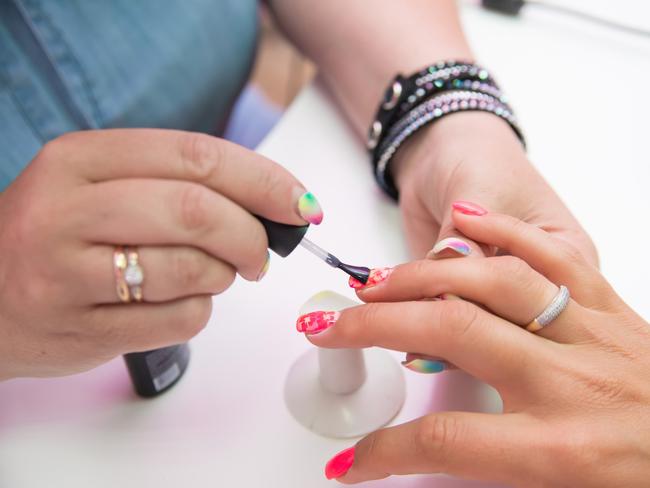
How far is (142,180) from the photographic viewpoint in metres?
0.39

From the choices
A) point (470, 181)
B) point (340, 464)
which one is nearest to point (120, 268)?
point (340, 464)

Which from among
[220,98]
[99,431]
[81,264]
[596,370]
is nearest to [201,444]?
[99,431]

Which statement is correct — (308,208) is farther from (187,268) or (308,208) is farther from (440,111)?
(440,111)

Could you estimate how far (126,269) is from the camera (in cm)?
39

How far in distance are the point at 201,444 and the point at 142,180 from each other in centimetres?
24

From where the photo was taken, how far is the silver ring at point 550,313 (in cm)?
44

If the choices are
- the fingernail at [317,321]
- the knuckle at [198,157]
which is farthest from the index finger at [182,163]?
the fingernail at [317,321]

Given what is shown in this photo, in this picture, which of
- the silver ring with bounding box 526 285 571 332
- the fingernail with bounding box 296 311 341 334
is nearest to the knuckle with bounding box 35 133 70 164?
the fingernail with bounding box 296 311 341 334

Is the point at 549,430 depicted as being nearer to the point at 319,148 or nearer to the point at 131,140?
the point at 131,140

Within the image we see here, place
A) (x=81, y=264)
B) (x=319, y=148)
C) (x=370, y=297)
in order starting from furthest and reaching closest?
1. (x=319, y=148)
2. (x=370, y=297)
3. (x=81, y=264)

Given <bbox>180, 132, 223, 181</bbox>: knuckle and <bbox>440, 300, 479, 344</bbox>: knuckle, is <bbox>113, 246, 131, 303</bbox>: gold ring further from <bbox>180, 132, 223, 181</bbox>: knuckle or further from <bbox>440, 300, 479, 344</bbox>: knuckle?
<bbox>440, 300, 479, 344</bbox>: knuckle

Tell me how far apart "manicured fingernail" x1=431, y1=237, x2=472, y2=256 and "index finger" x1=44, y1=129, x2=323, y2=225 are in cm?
14

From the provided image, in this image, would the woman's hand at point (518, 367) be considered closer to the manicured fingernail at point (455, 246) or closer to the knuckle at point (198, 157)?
the manicured fingernail at point (455, 246)

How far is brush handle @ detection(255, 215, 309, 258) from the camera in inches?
17.0
